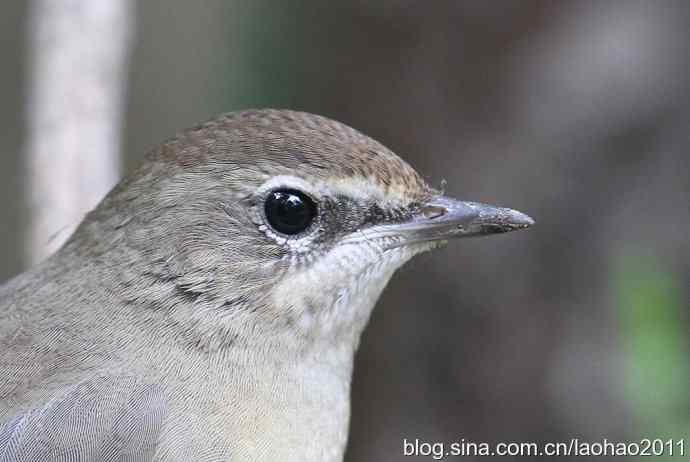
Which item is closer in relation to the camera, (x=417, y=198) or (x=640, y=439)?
(x=417, y=198)

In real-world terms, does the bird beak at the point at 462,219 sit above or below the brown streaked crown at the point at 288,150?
below

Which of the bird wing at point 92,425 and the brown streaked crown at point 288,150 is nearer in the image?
the bird wing at point 92,425

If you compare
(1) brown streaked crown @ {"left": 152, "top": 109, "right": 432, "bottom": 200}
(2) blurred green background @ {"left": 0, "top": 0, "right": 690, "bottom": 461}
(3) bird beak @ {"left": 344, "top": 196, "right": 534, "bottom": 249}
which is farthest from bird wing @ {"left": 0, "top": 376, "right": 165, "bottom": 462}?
(2) blurred green background @ {"left": 0, "top": 0, "right": 690, "bottom": 461}

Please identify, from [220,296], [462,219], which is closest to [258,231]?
[220,296]

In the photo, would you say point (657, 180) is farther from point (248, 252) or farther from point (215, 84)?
point (215, 84)

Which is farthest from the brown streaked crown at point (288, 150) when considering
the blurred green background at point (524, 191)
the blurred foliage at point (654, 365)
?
the blurred green background at point (524, 191)

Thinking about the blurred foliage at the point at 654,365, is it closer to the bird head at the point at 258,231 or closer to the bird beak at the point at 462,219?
A: the bird beak at the point at 462,219

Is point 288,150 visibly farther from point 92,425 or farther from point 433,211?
point 92,425

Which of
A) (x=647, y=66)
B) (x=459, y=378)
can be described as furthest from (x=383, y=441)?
(x=647, y=66)
